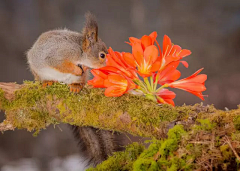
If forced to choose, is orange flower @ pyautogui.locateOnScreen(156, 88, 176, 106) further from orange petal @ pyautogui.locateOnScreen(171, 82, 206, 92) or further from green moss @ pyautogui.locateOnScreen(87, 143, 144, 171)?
green moss @ pyautogui.locateOnScreen(87, 143, 144, 171)

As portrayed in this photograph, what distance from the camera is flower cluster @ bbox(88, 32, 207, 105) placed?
89cm

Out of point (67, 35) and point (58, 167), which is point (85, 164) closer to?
point (67, 35)

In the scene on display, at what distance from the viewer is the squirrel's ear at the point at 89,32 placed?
1.14m

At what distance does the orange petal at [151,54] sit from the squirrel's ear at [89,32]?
36 centimetres

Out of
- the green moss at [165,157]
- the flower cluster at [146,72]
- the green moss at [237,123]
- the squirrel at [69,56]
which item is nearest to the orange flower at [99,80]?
the flower cluster at [146,72]

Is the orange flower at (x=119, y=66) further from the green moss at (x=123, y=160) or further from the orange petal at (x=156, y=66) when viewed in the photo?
the green moss at (x=123, y=160)

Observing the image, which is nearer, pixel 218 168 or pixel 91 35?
pixel 218 168

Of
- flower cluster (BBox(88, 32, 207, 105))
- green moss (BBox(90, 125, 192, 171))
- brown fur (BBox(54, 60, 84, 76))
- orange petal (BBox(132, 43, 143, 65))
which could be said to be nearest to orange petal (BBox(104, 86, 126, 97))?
flower cluster (BBox(88, 32, 207, 105))

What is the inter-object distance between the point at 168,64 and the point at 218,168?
409 mm

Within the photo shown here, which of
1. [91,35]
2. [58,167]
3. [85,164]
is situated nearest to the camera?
[85,164]

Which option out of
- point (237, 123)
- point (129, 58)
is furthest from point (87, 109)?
point (237, 123)

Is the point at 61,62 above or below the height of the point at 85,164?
above

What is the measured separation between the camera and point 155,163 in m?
0.63

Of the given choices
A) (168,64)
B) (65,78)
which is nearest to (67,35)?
(65,78)
